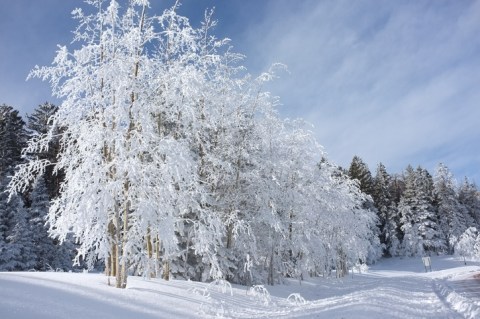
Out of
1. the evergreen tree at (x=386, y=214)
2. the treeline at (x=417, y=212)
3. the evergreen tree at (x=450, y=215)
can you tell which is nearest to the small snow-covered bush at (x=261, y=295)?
the treeline at (x=417, y=212)

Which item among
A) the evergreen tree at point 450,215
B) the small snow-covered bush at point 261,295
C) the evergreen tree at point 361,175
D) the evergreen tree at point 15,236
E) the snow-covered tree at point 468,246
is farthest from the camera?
the evergreen tree at point 361,175

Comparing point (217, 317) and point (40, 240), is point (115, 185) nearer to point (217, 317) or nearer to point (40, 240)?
point (217, 317)

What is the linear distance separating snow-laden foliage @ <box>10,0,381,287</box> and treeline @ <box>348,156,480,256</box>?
47.9 metres

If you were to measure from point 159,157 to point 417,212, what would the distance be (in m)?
68.3

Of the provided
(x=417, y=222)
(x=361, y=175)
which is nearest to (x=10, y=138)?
(x=361, y=175)

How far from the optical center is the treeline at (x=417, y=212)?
68.1m

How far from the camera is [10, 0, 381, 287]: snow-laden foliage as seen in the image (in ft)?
37.3

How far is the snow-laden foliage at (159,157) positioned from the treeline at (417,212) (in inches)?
1884

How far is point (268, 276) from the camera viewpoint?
894 inches

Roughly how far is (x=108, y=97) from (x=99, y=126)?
3.85 ft

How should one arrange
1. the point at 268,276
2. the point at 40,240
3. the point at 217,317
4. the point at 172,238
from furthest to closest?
the point at 40,240, the point at 268,276, the point at 172,238, the point at 217,317

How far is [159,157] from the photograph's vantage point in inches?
468

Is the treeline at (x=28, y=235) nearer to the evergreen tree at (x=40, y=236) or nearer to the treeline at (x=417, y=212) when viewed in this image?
the evergreen tree at (x=40, y=236)

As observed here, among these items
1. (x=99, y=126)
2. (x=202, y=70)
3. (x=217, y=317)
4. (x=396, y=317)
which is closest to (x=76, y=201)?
(x=99, y=126)
